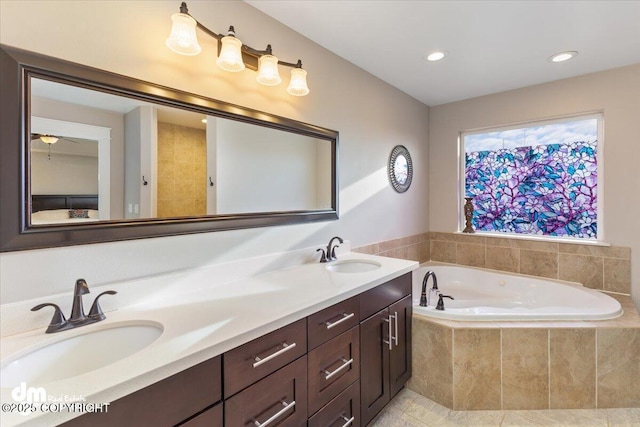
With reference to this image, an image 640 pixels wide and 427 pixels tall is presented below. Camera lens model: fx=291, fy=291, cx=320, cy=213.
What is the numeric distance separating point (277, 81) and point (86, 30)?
85 centimetres

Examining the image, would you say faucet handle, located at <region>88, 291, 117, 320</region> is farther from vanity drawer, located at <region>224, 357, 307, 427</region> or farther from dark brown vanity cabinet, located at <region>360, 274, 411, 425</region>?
dark brown vanity cabinet, located at <region>360, 274, 411, 425</region>

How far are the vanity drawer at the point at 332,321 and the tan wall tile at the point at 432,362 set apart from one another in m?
0.78

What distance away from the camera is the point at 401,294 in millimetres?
1927

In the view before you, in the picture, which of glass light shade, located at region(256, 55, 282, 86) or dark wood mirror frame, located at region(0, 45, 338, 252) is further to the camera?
glass light shade, located at region(256, 55, 282, 86)

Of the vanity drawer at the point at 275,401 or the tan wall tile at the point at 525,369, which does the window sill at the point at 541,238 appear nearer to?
the tan wall tile at the point at 525,369

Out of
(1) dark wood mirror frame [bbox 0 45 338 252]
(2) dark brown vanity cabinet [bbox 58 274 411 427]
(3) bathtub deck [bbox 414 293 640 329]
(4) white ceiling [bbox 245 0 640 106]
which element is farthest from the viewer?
(3) bathtub deck [bbox 414 293 640 329]

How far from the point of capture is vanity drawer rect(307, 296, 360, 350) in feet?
4.15

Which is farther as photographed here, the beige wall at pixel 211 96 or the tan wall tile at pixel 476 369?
the tan wall tile at pixel 476 369

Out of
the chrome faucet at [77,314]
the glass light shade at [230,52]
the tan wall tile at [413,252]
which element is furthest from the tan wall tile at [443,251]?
the chrome faucet at [77,314]

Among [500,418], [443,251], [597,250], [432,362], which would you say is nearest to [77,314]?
[432,362]

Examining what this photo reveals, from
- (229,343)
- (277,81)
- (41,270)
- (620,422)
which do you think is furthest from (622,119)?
(41,270)

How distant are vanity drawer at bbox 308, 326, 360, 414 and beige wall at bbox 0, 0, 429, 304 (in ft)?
2.25

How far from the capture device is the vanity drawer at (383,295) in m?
1.58

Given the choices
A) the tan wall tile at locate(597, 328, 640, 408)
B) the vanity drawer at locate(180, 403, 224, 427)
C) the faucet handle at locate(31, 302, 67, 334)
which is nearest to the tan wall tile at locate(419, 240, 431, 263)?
the tan wall tile at locate(597, 328, 640, 408)
